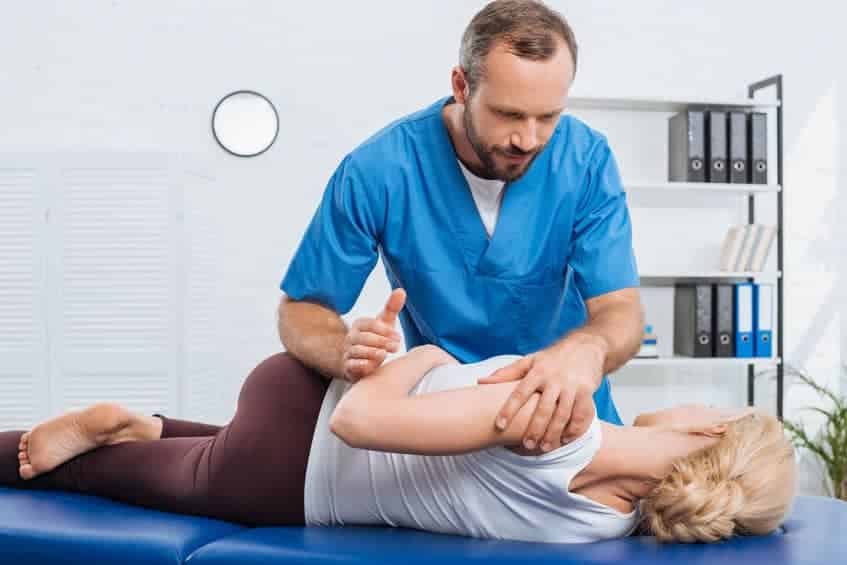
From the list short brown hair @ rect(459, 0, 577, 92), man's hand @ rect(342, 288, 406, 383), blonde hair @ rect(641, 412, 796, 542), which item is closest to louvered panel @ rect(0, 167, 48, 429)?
short brown hair @ rect(459, 0, 577, 92)

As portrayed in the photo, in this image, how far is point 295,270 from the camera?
162 cm

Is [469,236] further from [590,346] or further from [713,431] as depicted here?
[713,431]

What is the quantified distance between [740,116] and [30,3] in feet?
8.66

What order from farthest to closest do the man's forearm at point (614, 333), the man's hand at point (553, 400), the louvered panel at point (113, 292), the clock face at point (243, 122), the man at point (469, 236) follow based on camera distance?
the clock face at point (243, 122)
the louvered panel at point (113, 292)
the man at point (469, 236)
the man's forearm at point (614, 333)
the man's hand at point (553, 400)

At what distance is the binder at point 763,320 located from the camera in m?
3.38

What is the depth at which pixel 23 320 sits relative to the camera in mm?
3207

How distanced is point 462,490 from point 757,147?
254 cm

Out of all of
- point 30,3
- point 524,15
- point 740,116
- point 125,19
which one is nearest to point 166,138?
point 125,19

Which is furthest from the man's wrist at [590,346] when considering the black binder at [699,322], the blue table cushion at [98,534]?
the black binder at [699,322]

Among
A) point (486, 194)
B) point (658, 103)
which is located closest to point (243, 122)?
point (658, 103)

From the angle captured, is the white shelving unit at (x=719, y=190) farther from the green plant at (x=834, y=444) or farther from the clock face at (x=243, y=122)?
the clock face at (x=243, y=122)

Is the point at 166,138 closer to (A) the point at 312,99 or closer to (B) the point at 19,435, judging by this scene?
(A) the point at 312,99

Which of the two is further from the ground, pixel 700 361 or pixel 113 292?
pixel 113 292

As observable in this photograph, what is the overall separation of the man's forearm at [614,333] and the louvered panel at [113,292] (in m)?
1.99
